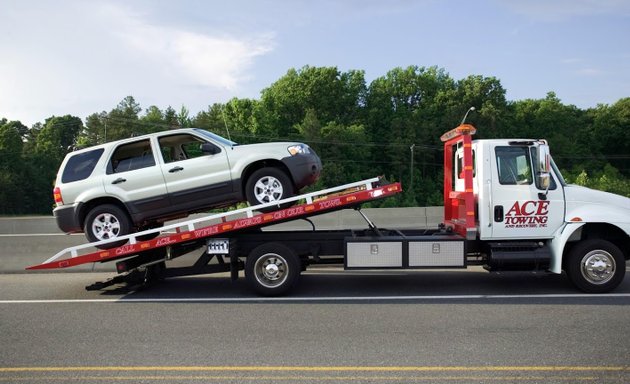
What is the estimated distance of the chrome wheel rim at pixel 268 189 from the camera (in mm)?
8055

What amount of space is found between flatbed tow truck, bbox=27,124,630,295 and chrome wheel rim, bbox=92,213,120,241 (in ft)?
0.56

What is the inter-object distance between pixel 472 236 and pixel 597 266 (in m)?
1.85

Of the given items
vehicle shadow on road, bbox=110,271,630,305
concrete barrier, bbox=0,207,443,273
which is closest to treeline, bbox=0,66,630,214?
concrete barrier, bbox=0,207,443,273

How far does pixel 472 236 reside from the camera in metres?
8.10

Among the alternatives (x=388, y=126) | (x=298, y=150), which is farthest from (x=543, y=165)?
(x=388, y=126)

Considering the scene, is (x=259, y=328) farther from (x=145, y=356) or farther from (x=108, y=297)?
(x=108, y=297)

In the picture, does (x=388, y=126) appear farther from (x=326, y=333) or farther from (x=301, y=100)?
(x=326, y=333)

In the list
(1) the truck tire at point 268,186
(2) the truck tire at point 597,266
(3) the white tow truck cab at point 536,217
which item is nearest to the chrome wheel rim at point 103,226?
(1) the truck tire at point 268,186

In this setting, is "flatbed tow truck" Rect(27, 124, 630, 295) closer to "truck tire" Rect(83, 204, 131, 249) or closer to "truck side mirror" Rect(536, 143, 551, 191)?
"truck side mirror" Rect(536, 143, 551, 191)

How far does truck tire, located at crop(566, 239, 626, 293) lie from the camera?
25.6 feet

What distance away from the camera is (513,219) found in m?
8.10

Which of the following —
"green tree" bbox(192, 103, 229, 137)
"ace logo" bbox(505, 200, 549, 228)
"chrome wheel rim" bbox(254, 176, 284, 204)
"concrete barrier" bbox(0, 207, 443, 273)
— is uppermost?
"green tree" bbox(192, 103, 229, 137)

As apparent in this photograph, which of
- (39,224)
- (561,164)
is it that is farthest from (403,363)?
(561,164)

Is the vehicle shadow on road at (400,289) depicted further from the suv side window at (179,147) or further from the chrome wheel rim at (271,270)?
the suv side window at (179,147)
